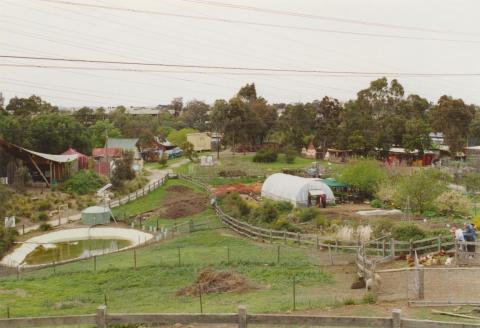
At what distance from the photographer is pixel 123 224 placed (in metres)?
42.7

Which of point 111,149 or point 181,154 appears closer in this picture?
point 111,149

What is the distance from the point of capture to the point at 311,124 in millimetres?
102875

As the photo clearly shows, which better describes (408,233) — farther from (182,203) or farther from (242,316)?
(182,203)

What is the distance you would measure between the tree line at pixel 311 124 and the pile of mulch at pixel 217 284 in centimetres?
5054

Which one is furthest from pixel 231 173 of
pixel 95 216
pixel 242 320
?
pixel 242 320

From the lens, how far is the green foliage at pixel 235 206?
3883cm

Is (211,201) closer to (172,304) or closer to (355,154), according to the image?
(172,304)

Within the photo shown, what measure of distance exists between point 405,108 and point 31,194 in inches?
2409

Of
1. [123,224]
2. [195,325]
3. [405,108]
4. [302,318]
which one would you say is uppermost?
[405,108]

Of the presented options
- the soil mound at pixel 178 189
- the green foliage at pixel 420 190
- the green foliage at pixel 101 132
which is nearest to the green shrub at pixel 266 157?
the green foliage at pixel 101 132

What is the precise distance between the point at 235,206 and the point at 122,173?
2219cm

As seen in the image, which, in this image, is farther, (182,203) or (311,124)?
(311,124)

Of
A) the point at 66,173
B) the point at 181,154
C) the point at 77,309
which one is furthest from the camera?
the point at 181,154

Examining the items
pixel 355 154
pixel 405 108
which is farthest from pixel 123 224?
pixel 405 108
